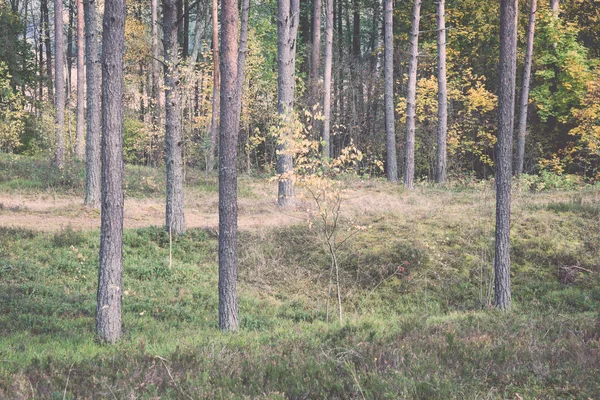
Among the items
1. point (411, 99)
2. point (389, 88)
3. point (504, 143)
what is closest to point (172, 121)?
point (504, 143)

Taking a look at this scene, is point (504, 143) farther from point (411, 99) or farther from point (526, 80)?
point (526, 80)

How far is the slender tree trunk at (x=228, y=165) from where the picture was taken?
8945mm

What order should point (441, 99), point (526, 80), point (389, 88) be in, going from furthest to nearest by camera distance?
point (526, 80) < point (389, 88) < point (441, 99)

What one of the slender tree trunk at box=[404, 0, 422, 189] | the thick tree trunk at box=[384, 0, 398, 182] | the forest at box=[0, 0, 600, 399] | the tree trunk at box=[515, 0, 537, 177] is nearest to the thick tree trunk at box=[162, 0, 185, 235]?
the forest at box=[0, 0, 600, 399]

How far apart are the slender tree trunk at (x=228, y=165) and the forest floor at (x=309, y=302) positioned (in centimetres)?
61

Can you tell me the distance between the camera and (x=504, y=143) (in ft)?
34.2

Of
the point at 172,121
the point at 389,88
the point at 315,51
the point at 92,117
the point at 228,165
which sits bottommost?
the point at 228,165

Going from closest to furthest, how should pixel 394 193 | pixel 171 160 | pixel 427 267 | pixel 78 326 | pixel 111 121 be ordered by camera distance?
pixel 111 121 → pixel 78 326 → pixel 427 267 → pixel 171 160 → pixel 394 193

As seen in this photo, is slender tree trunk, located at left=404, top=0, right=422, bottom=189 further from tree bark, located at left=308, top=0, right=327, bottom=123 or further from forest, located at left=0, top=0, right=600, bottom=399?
tree bark, located at left=308, top=0, right=327, bottom=123

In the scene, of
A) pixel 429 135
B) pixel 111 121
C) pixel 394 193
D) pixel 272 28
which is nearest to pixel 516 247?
pixel 394 193

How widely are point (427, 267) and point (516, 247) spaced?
8.32 ft

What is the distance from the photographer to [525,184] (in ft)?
74.0

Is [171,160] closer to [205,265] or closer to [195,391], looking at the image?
[205,265]

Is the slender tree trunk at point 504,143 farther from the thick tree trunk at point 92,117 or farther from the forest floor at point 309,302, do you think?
the thick tree trunk at point 92,117
